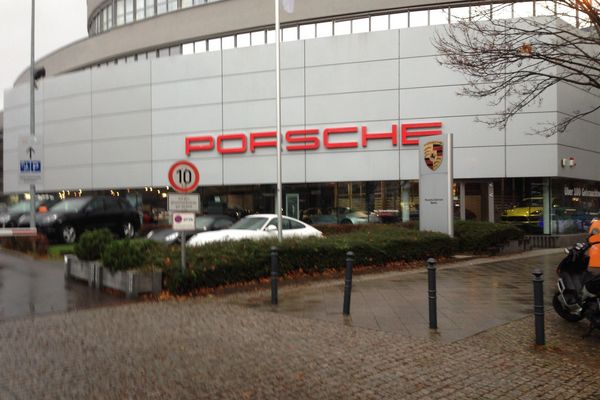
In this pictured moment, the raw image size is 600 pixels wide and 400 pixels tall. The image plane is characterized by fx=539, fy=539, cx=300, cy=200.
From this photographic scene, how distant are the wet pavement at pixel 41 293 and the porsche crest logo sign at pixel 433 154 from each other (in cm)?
1182

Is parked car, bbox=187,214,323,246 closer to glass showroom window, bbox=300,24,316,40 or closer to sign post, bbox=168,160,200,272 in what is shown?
sign post, bbox=168,160,200,272

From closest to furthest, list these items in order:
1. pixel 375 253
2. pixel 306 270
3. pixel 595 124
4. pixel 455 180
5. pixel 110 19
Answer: pixel 306 270 < pixel 375 253 < pixel 455 180 < pixel 595 124 < pixel 110 19

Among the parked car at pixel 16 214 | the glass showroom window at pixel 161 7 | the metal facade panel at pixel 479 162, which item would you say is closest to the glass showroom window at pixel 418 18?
the metal facade panel at pixel 479 162

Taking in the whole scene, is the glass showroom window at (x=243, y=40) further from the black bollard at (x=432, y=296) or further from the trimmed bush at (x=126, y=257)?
the black bollard at (x=432, y=296)

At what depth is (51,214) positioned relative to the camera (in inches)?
755

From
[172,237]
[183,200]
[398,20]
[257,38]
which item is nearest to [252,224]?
[172,237]

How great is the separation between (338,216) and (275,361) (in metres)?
21.3

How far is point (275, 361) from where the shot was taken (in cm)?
588

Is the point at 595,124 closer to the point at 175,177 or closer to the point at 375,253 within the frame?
the point at 375,253

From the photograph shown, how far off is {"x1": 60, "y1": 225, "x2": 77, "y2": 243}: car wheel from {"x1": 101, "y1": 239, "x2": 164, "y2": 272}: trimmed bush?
920 centimetres

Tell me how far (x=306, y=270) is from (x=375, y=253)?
8.19 ft

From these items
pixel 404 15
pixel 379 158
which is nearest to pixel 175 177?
pixel 379 158

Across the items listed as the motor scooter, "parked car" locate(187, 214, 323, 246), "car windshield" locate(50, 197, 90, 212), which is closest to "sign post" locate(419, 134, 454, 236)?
"parked car" locate(187, 214, 323, 246)

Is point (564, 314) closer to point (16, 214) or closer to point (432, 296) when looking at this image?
point (432, 296)
